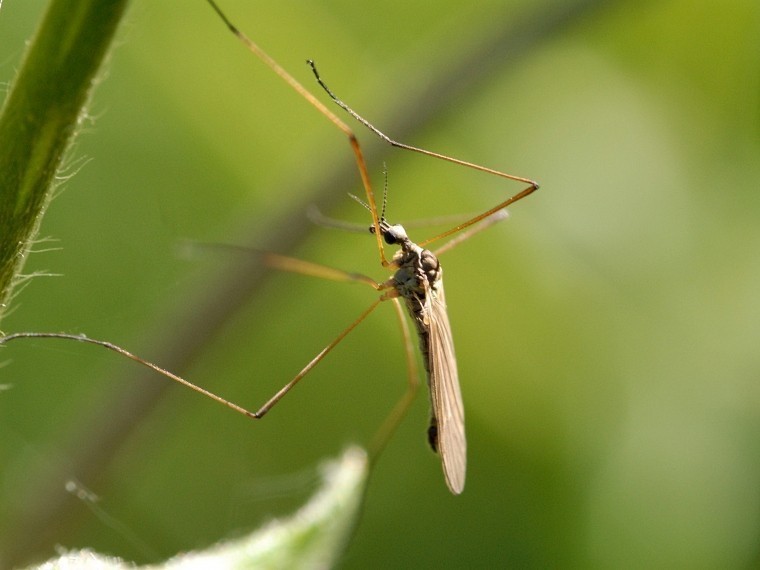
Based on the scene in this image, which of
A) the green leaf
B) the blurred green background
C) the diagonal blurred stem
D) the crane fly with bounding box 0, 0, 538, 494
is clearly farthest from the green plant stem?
the blurred green background

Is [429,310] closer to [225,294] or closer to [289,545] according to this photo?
[225,294]

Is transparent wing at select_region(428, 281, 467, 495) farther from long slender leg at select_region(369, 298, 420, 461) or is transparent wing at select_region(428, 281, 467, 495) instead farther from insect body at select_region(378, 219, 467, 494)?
long slender leg at select_region(369, 298, 420, 461)

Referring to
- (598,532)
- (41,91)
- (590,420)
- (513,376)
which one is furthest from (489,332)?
(41,91)

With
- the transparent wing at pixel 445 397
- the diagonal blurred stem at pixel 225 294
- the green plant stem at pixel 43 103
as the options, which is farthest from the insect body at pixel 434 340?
the green plant stem at pixel 43 103

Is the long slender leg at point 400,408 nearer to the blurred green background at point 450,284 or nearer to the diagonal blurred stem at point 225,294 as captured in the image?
Answer: the blurred green background at point 450,284

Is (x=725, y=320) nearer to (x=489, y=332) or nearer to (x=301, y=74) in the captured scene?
(x=489, y=332)

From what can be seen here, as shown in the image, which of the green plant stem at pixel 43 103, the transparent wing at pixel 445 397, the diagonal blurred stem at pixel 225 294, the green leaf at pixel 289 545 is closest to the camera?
the green plant stem at pixel 43 103
